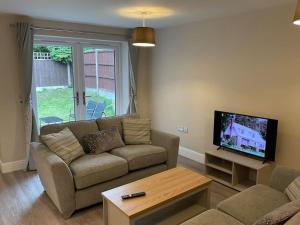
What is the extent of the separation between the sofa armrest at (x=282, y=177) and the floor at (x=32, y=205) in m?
0.79

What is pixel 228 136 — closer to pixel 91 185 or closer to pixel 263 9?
pixel 263 9

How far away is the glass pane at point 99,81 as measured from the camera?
15.5 feet

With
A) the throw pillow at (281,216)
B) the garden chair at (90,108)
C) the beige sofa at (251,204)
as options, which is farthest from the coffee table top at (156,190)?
the garden chair at (90,108)

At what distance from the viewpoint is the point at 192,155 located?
14.5ft

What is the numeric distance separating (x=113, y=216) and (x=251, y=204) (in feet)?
3.93

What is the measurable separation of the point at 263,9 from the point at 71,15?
8.62 ft

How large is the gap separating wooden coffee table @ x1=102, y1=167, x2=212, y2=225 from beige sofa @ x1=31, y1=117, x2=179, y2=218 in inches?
20.2

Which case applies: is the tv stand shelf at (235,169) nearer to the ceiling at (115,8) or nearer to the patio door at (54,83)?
the ceiling at (115,8)

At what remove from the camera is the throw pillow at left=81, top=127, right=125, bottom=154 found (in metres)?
3.28

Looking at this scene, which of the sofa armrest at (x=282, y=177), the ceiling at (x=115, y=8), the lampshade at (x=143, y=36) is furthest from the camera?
the lampshade at (x=143, y=36)

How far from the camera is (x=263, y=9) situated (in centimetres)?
316

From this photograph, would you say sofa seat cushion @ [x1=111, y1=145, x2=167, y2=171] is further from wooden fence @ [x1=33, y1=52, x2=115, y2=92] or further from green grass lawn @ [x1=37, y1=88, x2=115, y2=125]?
wooden fence @ [x1=33, y1=52, x2=115, y2=92]

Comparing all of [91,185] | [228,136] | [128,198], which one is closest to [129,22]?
[228,136]

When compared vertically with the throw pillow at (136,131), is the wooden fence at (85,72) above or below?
above
